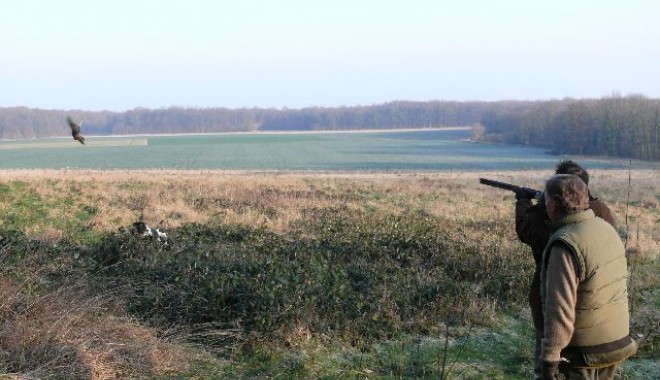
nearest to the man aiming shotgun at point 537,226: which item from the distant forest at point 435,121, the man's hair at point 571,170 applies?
the man's hair at point 571,170

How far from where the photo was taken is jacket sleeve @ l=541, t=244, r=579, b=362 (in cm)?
325

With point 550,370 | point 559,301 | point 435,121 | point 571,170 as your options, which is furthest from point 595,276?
point 435,121

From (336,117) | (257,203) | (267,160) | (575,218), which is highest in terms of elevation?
(336,117)

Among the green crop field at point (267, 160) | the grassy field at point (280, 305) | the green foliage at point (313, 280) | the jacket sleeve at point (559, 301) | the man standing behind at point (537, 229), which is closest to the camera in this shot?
the jacket sleeve at point (559, 301)

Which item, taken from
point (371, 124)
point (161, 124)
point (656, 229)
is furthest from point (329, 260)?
point (371, 124)

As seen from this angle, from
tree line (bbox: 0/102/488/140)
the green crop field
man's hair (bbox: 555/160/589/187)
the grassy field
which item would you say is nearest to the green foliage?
the grassy field

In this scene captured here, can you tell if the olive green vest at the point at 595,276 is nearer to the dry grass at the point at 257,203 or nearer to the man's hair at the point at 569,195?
the man's hair at the point at 569,195

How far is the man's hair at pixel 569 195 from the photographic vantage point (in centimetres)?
339

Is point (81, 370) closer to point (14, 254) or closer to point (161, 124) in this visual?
point (14, 254)

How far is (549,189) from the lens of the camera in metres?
3.49

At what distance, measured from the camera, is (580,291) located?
3.35m

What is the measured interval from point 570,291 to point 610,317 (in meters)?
0.37

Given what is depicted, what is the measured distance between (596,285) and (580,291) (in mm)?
86

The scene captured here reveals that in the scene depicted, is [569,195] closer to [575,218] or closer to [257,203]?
[575,218]
